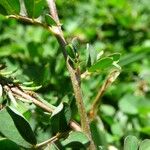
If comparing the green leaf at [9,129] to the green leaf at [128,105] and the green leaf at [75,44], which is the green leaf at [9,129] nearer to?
the green leaf at [75,44]

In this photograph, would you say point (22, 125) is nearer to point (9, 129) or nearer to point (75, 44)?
point (9, 129)

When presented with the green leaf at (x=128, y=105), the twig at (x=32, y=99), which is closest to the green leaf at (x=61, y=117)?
the twig at (x=32, y=99)

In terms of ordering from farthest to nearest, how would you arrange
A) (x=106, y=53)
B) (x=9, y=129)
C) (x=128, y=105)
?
(x=106, y=53) → (x=128, y=105) → (x=9, y=129)

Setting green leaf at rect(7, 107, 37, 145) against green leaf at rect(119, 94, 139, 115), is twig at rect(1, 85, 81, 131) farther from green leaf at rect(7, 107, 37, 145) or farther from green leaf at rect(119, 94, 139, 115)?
green leaf at rect(119, 94, 139, 115)

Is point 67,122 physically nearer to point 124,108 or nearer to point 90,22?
point 124,108

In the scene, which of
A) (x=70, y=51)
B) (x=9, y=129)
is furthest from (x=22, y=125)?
(x=70, y=51)

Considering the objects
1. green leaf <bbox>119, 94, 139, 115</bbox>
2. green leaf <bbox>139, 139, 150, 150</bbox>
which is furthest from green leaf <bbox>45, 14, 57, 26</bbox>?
green leaf <bbox>119, 94, 139, 115</bbox>

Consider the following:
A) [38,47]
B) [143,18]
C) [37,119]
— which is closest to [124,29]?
[143,18]
